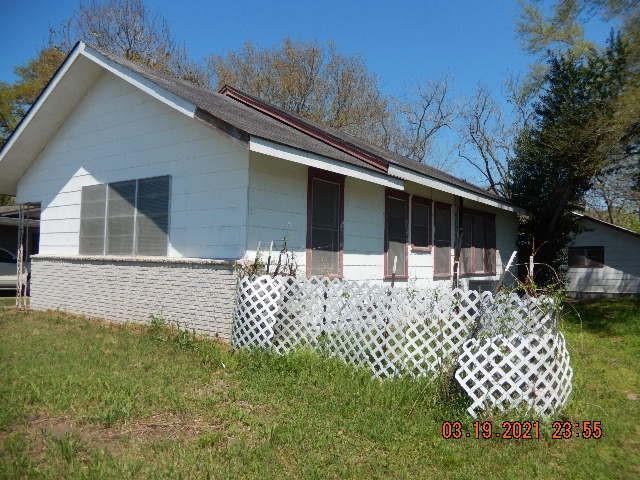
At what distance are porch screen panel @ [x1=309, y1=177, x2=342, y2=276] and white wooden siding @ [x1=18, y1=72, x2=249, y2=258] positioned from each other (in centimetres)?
152

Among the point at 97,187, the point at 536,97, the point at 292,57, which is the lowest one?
the point at 97,187

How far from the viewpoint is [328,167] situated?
25.4ft

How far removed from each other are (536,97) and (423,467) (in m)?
15.2

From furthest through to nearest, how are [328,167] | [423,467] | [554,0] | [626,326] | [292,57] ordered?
[292,57] → [554,0] → [626,326] → [328,167] → [423,467]

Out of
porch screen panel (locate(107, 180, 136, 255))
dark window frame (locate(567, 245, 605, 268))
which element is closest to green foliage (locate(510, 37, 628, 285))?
dark window frame (locate(567, 245, 605, 268))

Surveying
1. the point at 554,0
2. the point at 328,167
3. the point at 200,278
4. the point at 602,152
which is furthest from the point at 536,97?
the point at 200,278

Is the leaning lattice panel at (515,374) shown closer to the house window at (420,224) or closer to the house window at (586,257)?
the house window at (420,224)

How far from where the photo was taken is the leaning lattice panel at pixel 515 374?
14.9 feet

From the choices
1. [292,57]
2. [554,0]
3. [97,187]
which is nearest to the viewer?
[97,187]

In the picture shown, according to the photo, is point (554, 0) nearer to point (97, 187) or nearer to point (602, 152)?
point (602, 152)

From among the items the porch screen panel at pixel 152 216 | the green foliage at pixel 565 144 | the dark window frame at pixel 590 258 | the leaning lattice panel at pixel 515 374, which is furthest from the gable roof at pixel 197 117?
the dark window frame at pixel 590 258

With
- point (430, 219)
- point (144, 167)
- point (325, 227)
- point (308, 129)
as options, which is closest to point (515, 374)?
point (325, 227)

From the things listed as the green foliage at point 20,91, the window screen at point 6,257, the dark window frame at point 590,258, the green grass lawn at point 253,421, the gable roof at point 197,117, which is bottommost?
the green grass lawn at point 253,421

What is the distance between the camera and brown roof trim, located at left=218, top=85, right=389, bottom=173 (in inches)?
353
